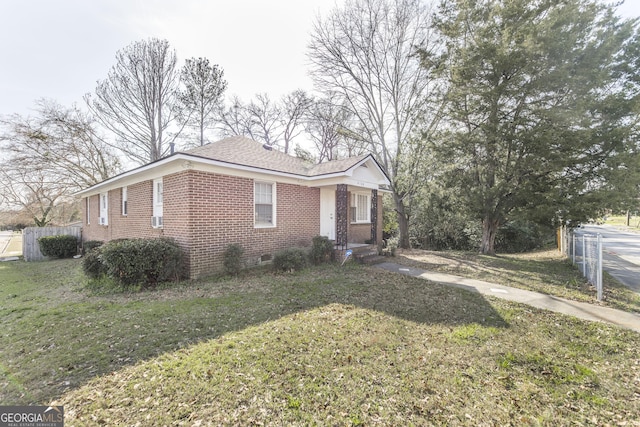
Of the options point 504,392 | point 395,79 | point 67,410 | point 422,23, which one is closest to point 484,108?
point 395,79

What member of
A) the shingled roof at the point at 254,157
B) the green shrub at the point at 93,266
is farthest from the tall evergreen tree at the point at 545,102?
the green shrub at the point at 93,266

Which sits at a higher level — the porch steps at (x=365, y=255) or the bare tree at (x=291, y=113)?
the bare tree at (x=291, y=113)

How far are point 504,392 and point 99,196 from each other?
1791 centimetres

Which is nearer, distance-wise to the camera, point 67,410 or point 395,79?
point 67,410

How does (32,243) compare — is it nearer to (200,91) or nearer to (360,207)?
(200,91)

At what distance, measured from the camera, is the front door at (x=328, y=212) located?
11.0 metres

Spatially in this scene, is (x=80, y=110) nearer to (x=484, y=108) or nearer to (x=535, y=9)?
(x=484, y=108)

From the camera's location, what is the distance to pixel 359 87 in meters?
15.0

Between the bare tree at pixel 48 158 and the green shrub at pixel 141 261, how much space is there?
17295 millimetres

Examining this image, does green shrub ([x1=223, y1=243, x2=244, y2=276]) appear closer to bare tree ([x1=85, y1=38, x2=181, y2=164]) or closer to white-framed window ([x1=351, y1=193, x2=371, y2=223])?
white-framed window ([x1=351, y1=193, x2=371, y2=223])

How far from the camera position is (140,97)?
61.0 ft

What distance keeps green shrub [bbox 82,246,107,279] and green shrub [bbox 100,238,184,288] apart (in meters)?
0.24

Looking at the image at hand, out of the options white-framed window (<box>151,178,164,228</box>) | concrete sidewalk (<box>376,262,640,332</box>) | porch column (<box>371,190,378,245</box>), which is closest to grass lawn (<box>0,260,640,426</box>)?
concrete sidewalk (<box>376,262,640,332</box>)

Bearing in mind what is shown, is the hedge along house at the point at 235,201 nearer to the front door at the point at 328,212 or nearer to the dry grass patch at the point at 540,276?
the front door at the point at 328,212
